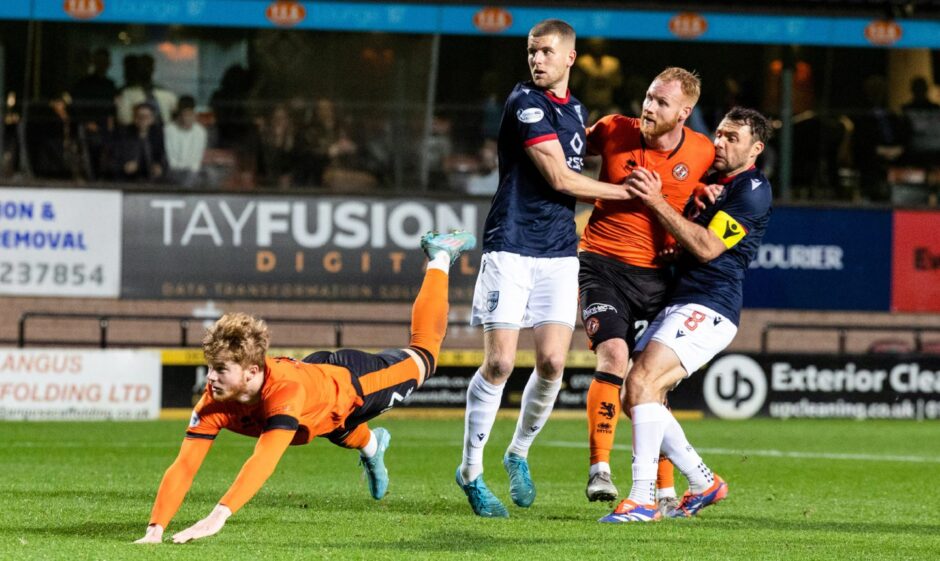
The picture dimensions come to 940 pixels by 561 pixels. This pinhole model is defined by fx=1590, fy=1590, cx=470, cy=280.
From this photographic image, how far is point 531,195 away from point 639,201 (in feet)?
1.92

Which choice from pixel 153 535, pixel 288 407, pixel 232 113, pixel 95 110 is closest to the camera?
pixel 153 535

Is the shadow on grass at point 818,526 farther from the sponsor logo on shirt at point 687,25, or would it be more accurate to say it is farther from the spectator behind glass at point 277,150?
the sponsor logo on shirt at point 687,25

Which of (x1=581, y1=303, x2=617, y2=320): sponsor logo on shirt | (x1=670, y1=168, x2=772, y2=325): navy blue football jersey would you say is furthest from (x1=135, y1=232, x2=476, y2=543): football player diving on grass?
(x1=670, y1=168, x2=772, y2=325): navy blue football jersey

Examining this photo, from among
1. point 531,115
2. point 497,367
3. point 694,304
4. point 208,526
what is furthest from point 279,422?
point 694,304

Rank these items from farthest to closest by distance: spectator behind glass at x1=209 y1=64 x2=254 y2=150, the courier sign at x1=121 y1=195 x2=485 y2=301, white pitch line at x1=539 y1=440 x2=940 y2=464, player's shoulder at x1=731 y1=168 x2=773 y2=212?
spectator behind glass at x1=209 y1=64 x2=254 y2=150
the courier sign at x1=121 y1=195 x2=485 y2=301
white pitch line at x1=539 y1=440 x2=940 y2=464
player's shoulder at x1=731 y1=168 x2=773 y2=212

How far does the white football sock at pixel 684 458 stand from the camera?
8.03 m

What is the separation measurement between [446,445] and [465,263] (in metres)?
6.90

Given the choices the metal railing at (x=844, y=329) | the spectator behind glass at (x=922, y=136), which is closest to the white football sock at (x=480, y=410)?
the metal railing at (x=844, y=329)

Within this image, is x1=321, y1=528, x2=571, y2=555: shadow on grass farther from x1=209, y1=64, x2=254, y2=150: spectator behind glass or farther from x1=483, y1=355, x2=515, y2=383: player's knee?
x1=209, y1=64, x2=254, y2=150: spectator behind glass

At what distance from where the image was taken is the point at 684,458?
8.05m

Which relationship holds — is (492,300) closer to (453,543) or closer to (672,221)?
(672,221)

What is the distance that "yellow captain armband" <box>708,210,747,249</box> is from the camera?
315 inches

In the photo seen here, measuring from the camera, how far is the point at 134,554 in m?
6.22

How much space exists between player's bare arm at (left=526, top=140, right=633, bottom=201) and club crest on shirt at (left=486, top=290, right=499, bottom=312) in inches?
24.4
